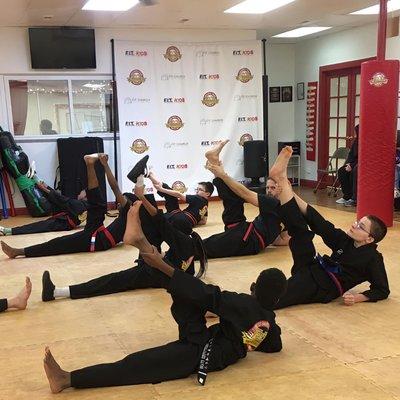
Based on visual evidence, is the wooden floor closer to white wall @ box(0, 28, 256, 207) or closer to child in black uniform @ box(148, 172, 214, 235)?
child in black uniform @ box(148, 172, 214, 235)

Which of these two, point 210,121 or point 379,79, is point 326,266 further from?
point 210,121

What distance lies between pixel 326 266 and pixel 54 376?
6.63 feet

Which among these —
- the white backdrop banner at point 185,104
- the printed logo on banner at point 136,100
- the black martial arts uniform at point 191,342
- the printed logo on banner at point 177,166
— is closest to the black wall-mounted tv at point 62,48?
the white backdrop banner at point 185,104

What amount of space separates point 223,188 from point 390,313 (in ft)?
7.04

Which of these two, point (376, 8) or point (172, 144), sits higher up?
point (376, 8)

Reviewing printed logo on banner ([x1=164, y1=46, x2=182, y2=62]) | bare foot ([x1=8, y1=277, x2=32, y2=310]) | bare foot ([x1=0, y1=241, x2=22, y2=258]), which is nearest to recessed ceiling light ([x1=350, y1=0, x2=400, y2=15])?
printed logo on banner ([x1=164, y1=46, x2=182, y2=62])

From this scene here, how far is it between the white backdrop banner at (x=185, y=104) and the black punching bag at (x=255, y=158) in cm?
21

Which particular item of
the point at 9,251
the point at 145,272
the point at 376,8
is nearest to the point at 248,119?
the point at 376,8

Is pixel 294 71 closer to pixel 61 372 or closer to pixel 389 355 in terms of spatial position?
pixel 389 355

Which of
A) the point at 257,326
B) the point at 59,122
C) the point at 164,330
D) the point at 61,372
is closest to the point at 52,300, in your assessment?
the point at 164,330

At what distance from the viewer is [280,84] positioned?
1023cm

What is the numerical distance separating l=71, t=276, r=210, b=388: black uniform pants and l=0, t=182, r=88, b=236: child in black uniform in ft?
12.2

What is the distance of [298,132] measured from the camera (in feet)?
34.0

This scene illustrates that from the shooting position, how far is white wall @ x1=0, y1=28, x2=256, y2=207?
24.6 ft
